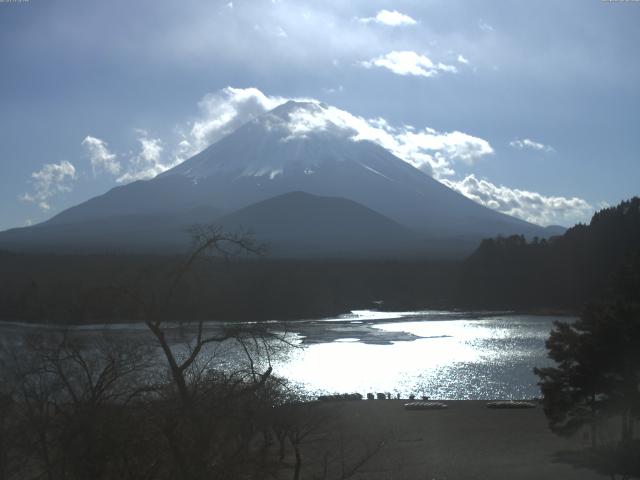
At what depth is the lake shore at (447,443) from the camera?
432 inches

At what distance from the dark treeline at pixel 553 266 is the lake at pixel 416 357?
9.51 meters

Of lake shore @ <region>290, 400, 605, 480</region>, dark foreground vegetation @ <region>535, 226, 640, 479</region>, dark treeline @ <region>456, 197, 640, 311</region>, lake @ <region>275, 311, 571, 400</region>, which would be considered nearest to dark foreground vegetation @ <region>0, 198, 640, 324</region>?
dark treeline @ <region>456, 197, 640, 311</region>

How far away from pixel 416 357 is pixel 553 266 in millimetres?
28190

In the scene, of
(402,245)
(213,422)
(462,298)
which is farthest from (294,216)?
(213,422)

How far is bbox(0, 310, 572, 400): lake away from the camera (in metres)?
19.4

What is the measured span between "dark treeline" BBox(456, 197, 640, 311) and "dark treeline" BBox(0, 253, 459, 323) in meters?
3.83

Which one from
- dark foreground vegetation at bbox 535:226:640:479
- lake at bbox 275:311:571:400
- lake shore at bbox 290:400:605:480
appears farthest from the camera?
lake at bbox 275:311:571:400

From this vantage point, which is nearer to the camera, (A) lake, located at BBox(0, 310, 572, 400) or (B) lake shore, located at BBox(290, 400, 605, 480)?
(B) lake shore, located at BBox(290, 400, 605, 480)

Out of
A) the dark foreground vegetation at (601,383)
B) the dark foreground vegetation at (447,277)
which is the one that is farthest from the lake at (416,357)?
the dark foreground vegetation at (601,383)

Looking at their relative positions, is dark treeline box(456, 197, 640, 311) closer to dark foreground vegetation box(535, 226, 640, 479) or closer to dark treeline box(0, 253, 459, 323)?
dark treeline box(0, 253, 459, 323)

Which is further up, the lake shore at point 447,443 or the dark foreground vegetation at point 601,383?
the dark foreground vegetation at point 601,383

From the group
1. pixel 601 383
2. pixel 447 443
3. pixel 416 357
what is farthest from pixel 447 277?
pixel 601 383

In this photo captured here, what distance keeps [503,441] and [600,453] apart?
8.24 feet

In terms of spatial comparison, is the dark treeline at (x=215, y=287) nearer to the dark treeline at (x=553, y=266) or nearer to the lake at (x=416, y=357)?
the lake at (x=416, y=357)
